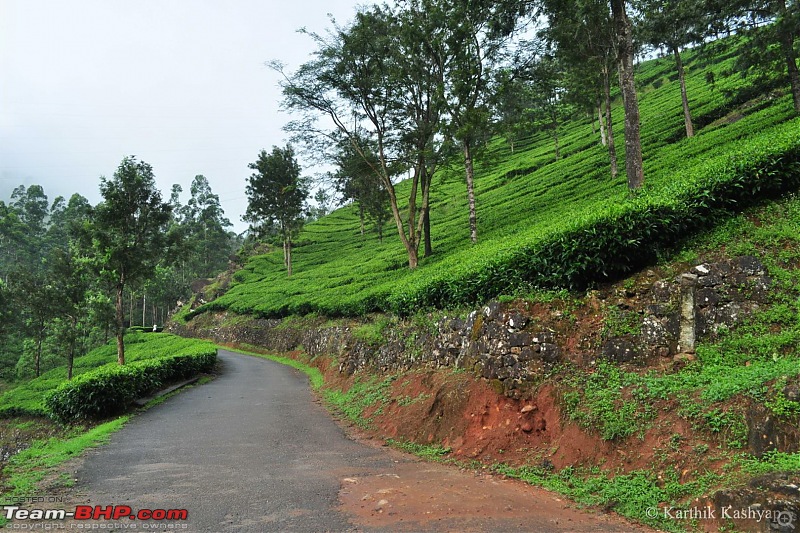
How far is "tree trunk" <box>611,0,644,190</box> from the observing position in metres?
12.4

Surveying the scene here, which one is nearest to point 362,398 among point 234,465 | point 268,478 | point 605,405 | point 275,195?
point 234,465

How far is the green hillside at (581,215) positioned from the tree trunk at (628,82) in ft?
2.64

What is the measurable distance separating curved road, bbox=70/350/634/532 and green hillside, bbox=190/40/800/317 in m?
4.34

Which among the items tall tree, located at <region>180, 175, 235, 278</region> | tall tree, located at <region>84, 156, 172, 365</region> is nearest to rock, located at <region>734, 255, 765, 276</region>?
tall tree, located at <region>84, 156, 172, 365</region>

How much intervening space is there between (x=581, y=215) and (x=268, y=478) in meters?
8.74

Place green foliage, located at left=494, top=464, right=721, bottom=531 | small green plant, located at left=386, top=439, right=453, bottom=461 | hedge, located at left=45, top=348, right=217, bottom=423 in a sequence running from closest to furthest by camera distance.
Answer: green foliage, located at left=494, top=464, right=721, bottom=531, small green plant, located at left=386, top=439, right=453, bottom=461, hedge, located at left=45, top=348, right=217, bottom=423

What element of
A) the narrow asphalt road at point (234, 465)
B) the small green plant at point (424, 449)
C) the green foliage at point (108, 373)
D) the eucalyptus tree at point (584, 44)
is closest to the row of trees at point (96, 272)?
the green foliage at point (108, 373)

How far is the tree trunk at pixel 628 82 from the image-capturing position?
12359 millimetres

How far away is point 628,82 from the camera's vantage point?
41.0 ft

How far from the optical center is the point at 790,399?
452 centimetres

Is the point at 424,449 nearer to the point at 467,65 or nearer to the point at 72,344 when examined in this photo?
the point at 467,65

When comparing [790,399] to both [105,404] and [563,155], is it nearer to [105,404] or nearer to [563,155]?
[105,404]

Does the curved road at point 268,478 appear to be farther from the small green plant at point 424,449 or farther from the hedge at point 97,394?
the hedge at point 97,394

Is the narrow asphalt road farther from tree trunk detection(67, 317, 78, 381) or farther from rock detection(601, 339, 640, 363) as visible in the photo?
tree trunk detection(67, 317, 78, 381)
